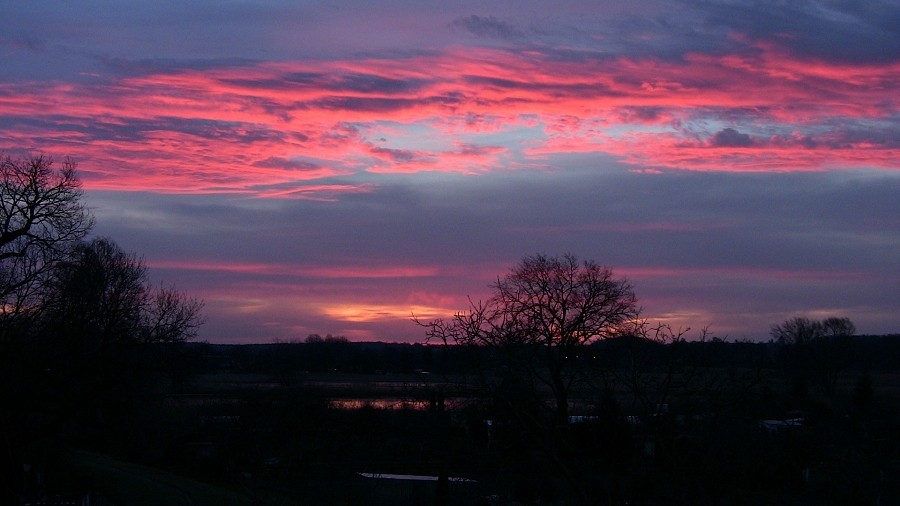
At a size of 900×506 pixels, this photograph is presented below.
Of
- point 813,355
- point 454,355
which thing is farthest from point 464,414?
point 813,355

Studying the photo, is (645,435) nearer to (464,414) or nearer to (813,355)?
(464,414)

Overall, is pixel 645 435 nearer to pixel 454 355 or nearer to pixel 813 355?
pixel 454 355

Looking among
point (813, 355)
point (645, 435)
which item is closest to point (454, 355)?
point (645, 435)

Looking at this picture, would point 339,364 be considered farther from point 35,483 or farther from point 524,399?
point 524,399

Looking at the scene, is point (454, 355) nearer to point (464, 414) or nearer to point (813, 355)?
point (464, 414)

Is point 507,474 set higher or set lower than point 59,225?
lower

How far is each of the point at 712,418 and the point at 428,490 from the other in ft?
59.6

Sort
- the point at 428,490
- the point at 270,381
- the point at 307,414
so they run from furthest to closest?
1. the point at 270,381
2. the point at 307,414
3. the point at 428,490

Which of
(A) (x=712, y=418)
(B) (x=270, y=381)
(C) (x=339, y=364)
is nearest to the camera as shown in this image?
(A) (x=712, y=418)

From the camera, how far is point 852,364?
29.9 metres

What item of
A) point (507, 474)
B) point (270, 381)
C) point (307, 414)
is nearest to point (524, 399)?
point (507, 474)

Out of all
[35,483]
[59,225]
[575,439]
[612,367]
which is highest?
[59,225]

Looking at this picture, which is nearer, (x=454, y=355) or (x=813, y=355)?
(x=454, y=355)

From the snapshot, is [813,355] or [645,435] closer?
[645,435]
